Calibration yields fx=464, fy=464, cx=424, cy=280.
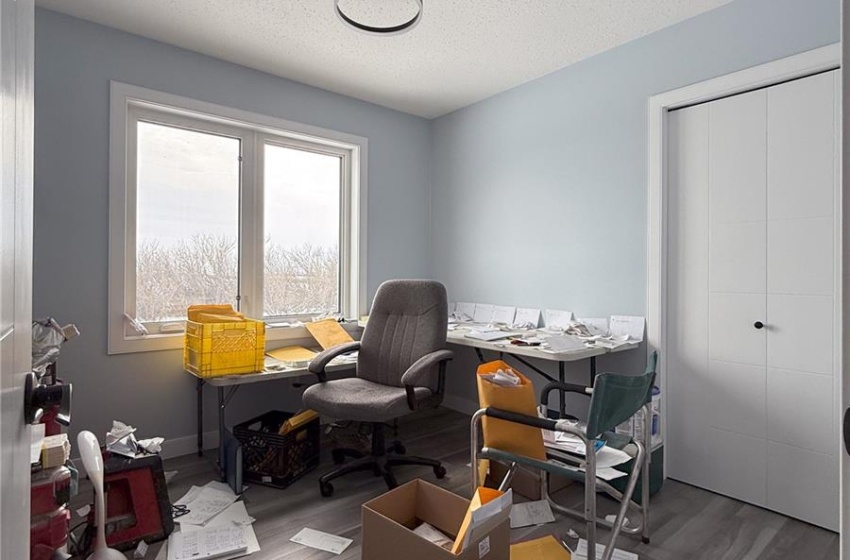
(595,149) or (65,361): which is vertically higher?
(595,149)

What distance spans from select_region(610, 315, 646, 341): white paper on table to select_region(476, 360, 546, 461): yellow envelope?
1211 millimetres

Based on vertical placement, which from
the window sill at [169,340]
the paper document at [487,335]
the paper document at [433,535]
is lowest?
the paper document at [433,535]

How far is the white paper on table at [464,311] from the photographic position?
3.70m

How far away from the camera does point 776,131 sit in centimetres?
222

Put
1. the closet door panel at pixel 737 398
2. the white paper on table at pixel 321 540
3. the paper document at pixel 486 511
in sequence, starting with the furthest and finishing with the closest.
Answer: the closet door panel at pixel 737 398 → the white paper on table at pixel 321 540 → the paper document at pixel 486 511

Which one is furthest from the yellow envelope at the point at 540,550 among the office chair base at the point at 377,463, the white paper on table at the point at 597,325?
the white paper on table at the point at 597,325

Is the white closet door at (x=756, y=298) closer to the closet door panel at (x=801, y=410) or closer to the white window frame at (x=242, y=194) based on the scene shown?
the closet door panel at (x=801, y=410)

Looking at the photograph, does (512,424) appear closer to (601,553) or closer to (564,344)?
(601,553)

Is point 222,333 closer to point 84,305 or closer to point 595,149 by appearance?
point 84,305

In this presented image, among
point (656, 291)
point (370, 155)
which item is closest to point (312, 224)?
point (370, 155)

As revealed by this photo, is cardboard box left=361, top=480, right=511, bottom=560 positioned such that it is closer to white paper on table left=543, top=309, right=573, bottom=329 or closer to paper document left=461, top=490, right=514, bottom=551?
paper document left=461, top=490, right=514, bottom=551

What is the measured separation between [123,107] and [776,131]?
3.46 metres

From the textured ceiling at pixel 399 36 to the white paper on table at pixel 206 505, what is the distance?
2495 mm

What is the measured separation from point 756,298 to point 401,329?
1.84 meters
